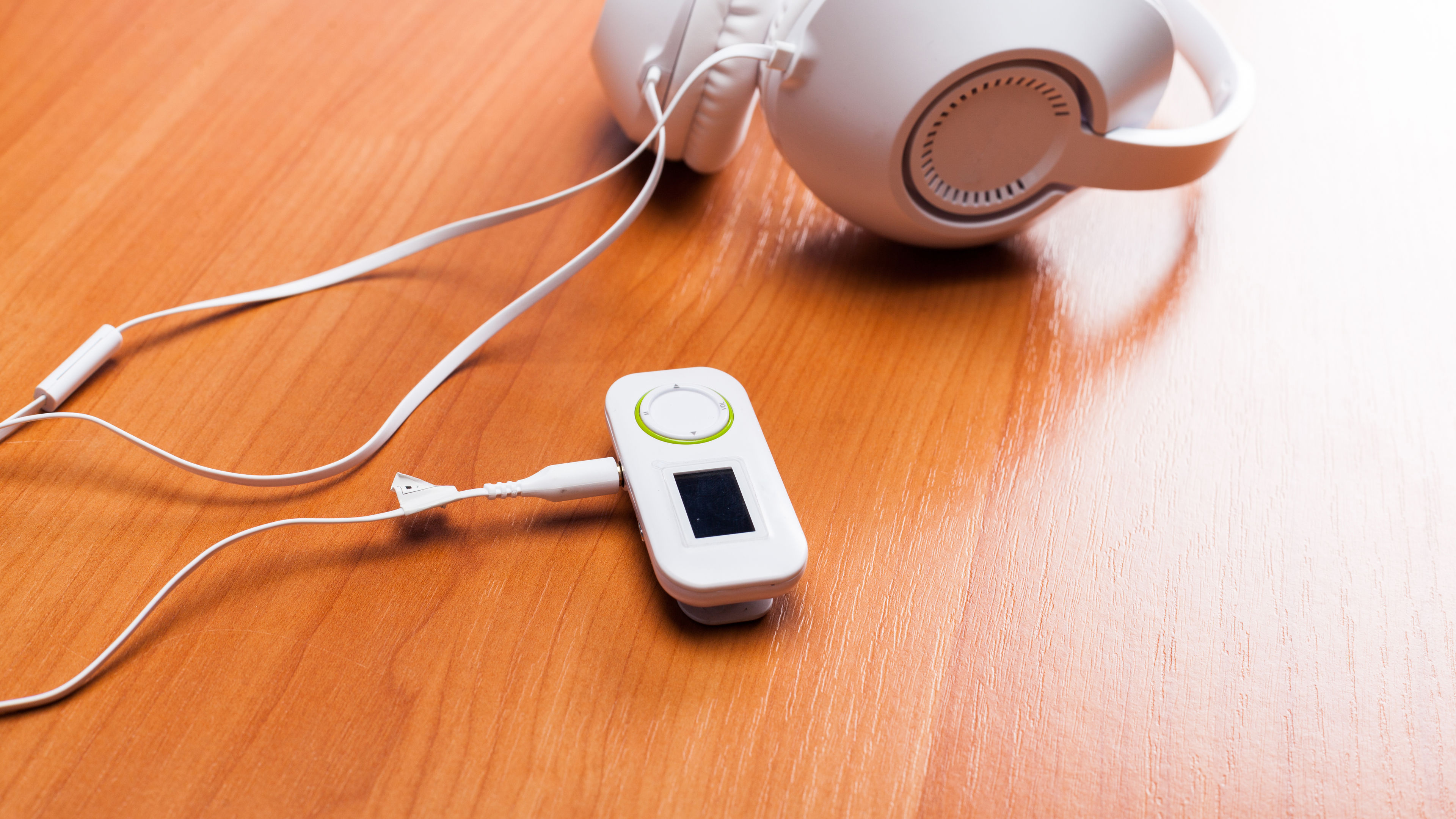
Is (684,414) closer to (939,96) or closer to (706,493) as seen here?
(706,493)

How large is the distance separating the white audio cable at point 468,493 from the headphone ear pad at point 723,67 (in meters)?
0.24

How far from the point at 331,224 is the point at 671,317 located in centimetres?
23

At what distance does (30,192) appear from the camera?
62 cm

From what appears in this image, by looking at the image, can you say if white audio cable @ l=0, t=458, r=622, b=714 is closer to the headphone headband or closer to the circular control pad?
the circular control pad

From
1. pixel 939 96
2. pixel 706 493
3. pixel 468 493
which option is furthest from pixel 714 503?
pixel 939 96

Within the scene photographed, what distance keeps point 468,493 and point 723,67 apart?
0.97ft

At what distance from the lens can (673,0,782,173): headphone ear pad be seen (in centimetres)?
57

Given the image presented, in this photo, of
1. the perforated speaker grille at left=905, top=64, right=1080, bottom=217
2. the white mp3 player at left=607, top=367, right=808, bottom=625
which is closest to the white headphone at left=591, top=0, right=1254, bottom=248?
the perforated speaker grille at left=905, top=64, right=1080, bottom=217

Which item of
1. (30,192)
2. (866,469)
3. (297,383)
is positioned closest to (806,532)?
(866,469)

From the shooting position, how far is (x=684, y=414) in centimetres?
49

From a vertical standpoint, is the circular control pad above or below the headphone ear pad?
below

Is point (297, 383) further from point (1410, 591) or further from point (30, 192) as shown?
point (1410, 591)

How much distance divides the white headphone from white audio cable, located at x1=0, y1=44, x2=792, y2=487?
2 cm


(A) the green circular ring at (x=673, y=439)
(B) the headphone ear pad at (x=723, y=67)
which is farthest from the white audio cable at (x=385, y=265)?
(A) the green circular ring at (x=673, y=439)
